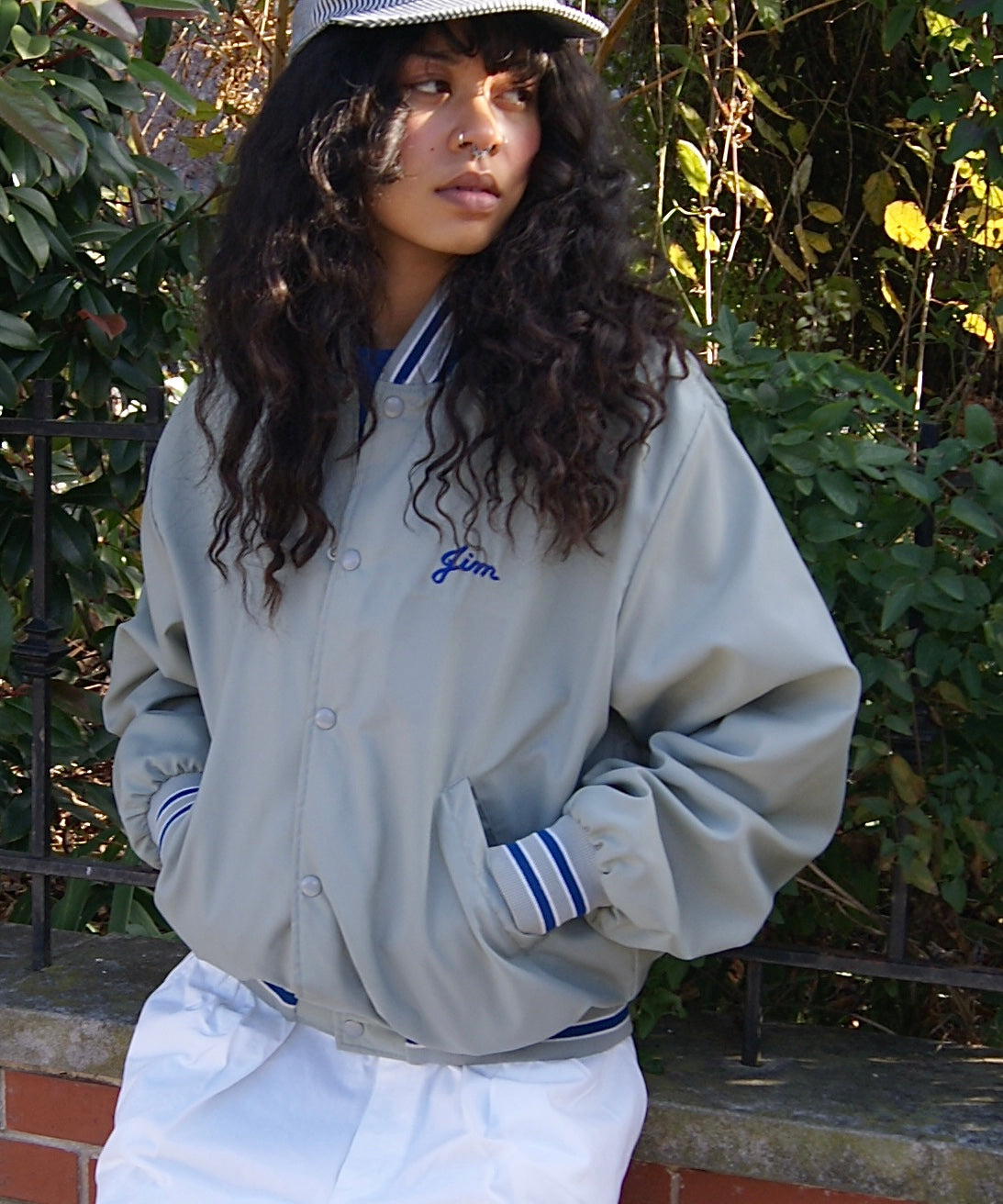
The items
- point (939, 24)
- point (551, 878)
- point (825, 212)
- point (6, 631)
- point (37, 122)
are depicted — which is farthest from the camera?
point (825, 212)

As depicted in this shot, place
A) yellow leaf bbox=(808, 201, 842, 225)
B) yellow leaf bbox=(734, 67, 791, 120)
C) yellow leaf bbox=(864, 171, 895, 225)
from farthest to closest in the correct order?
yellow leaf bbox=(808, 201, 842, 225), yellow leaf bbox=(864, 171, 895, 225), yellow leaf bbox=(734, 67, 791, 120)

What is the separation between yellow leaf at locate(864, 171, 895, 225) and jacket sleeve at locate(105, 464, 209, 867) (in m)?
2.01

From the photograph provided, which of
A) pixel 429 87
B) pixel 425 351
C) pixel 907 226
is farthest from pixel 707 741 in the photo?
pixel 907 226

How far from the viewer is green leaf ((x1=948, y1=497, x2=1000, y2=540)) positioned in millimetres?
1691

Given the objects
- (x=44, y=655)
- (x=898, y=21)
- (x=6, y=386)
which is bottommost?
(x=44, y=655)

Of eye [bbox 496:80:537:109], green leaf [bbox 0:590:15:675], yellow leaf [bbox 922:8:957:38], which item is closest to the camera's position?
eye [bbox 496:80:537:109]

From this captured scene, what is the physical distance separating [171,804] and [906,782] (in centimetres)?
89

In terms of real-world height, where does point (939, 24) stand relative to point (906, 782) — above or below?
above

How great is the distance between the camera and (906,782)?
1.78 metres

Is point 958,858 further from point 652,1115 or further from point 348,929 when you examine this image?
point 348,929

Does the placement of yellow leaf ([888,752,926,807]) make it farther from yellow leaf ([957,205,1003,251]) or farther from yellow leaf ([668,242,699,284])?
yellow leaf ([957,205,1003,251])

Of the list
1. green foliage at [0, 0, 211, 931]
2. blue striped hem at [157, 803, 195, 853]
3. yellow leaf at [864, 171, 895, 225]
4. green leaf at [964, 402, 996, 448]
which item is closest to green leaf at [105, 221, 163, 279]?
green foliage at [0, 0, 211, 931]

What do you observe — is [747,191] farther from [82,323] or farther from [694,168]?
[82,323]

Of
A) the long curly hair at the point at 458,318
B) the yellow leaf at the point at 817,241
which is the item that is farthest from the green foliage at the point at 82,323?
the yellow leaf at the point at 817,241
